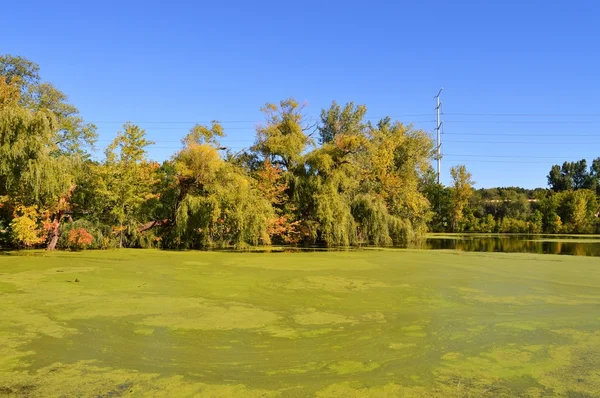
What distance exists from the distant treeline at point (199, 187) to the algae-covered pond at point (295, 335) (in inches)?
159

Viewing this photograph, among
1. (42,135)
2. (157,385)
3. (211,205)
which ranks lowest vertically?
(157,385)

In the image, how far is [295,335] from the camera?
4398 millimetres

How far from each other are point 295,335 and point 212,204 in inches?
412

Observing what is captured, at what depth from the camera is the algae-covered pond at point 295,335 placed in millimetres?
3199

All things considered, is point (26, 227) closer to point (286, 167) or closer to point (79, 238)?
point (79, 238)

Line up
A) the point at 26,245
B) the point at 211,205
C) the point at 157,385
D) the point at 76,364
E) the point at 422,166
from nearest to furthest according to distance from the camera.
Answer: the point at 157,385 → the point at 76,364 → the point at 26,245 → the point at 211,205 → the point at 422,166

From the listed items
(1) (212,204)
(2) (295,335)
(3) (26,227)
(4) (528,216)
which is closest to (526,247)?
(1) (212,204)

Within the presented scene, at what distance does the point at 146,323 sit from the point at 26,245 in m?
10.5

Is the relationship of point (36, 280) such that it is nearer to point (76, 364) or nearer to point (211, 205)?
point (76, 364)

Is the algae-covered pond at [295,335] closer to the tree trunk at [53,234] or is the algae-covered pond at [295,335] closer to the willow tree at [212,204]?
the tree trunk at [53,234]

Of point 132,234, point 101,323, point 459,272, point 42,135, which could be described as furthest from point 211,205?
point 101,323

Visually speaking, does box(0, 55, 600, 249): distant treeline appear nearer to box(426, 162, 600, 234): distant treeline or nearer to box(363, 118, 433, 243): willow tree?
box(363, 118, 433, 243): willow tree

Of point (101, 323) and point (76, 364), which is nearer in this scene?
point (76, 364)

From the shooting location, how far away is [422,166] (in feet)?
76.4
